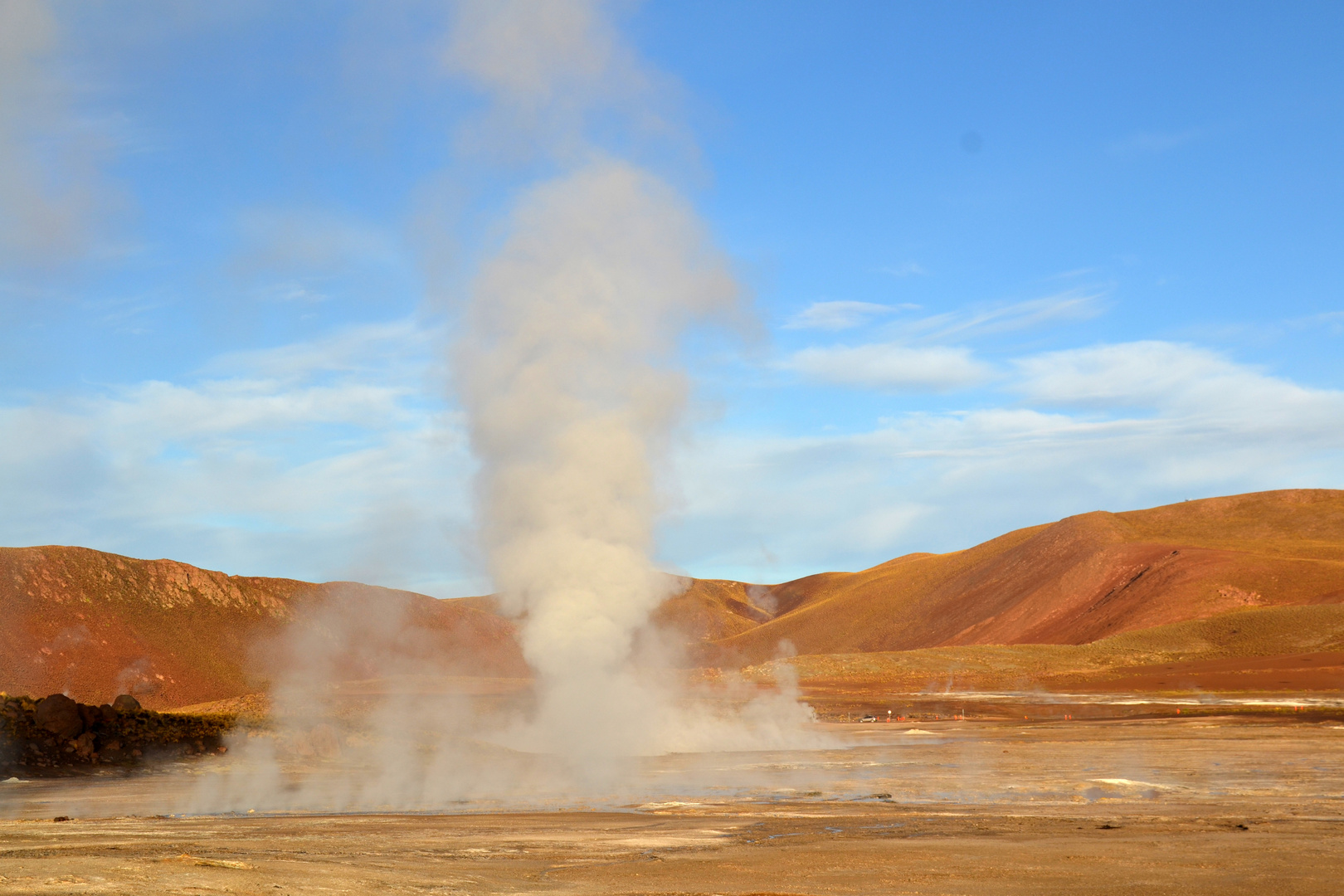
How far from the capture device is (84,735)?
39.1 metres

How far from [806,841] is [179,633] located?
10751 cm

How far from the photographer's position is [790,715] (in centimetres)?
6216

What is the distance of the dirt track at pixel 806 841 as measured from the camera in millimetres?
14422

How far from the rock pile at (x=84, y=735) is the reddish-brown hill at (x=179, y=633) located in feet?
154

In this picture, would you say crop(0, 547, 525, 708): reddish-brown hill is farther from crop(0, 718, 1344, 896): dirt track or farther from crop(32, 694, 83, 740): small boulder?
crop(0, 718, 1344, 896): dirt track


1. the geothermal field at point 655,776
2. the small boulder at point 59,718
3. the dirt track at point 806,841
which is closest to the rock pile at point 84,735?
the small boulder at point 59,718

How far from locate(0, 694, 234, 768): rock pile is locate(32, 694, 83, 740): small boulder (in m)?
0.03

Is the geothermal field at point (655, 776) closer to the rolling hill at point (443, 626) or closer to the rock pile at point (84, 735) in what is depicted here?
the rock pile at point (84, 735)

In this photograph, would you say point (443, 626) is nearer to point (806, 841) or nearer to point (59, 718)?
point (59, 718)

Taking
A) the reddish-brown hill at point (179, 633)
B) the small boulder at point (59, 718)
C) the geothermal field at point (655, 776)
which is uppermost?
the reddish-brown hill at point (179, 633)

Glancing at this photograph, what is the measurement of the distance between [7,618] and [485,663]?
46.9 meters

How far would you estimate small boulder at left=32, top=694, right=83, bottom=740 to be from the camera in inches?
1528

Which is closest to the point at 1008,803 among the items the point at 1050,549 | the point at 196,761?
the point at 196,761

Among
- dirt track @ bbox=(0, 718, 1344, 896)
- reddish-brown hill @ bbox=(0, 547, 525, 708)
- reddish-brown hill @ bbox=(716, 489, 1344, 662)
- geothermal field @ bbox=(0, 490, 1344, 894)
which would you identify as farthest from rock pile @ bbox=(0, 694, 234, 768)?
reddish-brown hill @ bbox=(716, 489, 1344, 662)
